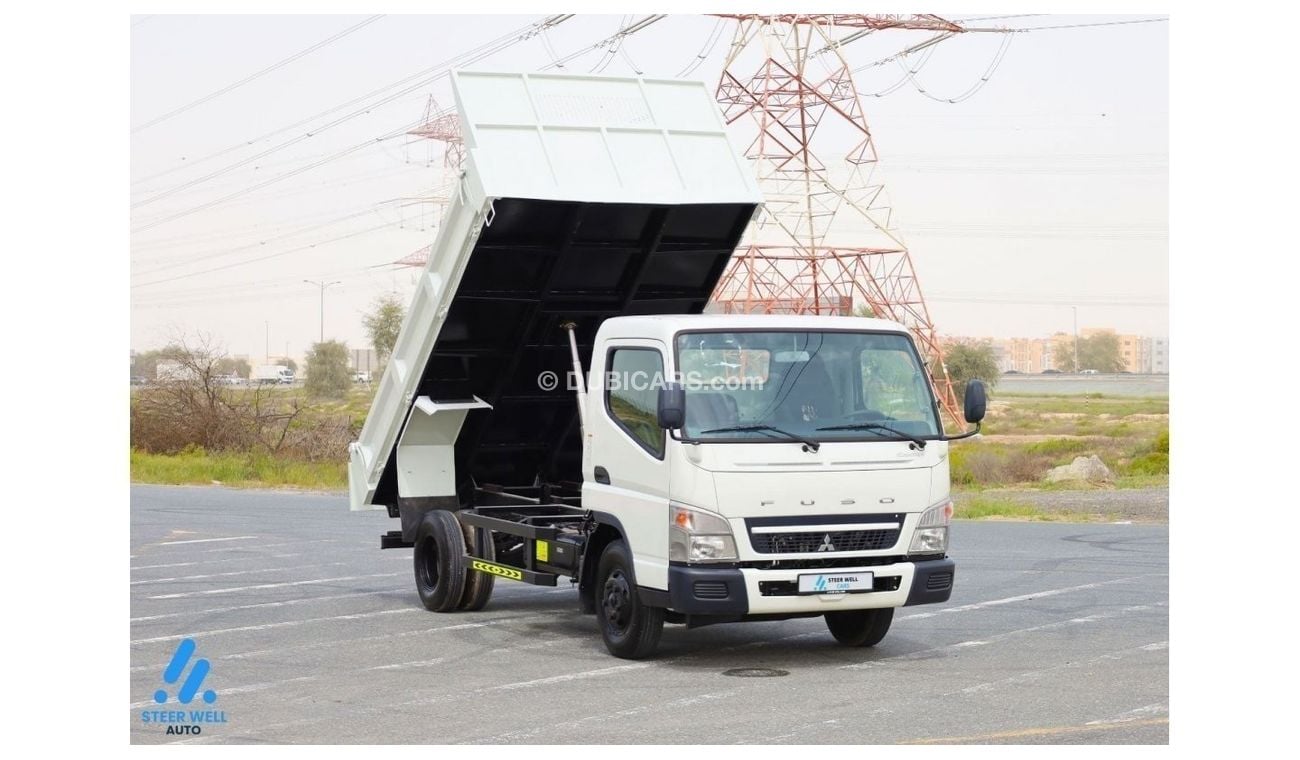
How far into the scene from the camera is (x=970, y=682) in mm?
10172

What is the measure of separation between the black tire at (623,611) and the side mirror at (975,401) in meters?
2.52

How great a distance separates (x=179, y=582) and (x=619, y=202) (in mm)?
6897

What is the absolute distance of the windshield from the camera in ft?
34.9

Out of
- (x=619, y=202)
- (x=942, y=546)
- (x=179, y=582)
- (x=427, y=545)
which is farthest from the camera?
(x=179, y=582)

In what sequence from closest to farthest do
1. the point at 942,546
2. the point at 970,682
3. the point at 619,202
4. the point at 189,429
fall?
the point at 970,682
the point at 942,546
the point at 619,202
the point at 189,429

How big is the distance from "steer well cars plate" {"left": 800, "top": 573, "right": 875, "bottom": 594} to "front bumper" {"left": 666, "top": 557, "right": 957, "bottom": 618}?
1.2 inches

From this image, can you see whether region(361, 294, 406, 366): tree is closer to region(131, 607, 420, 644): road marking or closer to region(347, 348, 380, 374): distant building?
region(347, 348, 380, 374): distant building

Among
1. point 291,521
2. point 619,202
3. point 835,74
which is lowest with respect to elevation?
point 291,521

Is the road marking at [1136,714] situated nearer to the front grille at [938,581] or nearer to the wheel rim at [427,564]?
the front grille at [938,581]

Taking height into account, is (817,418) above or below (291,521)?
above

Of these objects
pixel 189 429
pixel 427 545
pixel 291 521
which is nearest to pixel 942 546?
pixel 427 545

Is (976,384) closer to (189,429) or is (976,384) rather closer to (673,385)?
(673,385)

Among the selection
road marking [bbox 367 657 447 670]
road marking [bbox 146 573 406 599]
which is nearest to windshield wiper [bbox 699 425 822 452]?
road marking [bbox 367 657 447 670]

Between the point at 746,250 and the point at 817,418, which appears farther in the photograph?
the point at 746,250
